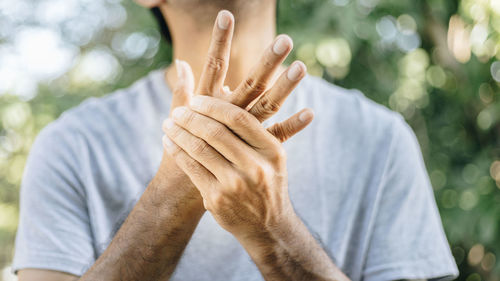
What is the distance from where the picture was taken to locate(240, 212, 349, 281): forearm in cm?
95

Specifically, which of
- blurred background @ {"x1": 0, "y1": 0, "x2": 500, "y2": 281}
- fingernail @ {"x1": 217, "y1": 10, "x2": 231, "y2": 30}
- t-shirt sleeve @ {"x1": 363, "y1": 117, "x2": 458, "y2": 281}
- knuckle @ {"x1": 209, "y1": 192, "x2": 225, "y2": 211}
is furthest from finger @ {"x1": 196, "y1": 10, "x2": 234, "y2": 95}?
blurred background @ {"x1": 0, "y1": 0, "x2": 500, "y2": 281}

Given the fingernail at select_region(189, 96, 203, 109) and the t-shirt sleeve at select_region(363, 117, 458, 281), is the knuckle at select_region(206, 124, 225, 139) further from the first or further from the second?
the t-shirt sleeve at select_region(363, 117, 458, 281)

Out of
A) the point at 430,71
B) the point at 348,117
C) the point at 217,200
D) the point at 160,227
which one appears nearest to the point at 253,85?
the point at 217,200

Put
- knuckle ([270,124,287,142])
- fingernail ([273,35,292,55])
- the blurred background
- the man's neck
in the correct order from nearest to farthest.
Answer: fingernail ([273,35,292,55]), knuckle ([270,124,287,142]), the man's neck, the blurred background

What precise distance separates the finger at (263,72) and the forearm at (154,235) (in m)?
0.24

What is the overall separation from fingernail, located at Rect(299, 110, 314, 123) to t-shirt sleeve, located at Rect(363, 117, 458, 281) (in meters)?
0.56

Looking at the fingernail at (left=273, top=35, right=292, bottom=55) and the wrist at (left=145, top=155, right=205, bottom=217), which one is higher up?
the fingernail at (left=273, top=35, right=292, bottom=55)

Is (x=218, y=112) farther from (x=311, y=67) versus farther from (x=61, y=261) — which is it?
(x=311, y=67)

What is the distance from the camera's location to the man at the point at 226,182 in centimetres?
87

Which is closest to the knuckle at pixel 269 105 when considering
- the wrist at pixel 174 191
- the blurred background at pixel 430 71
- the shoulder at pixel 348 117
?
the wrist at pixel 174 191

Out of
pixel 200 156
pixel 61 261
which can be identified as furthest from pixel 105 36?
pixel 200 156

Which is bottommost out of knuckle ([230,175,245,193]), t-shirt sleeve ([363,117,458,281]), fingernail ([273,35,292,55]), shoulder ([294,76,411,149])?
t-shirt sleeve ([363,117,458,281])

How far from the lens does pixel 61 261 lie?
1.12 m

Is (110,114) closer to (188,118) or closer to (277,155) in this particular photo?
(188,118)
